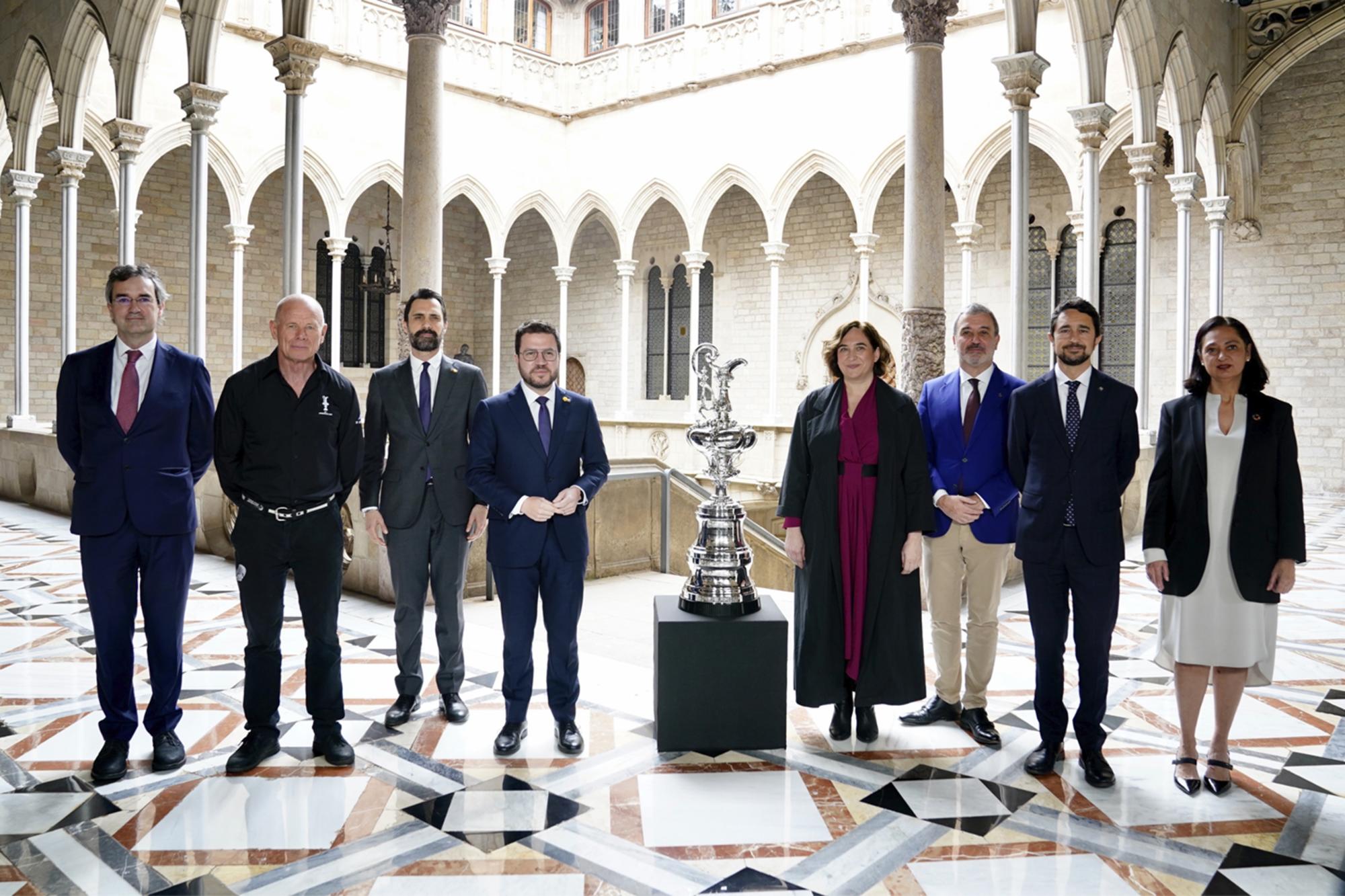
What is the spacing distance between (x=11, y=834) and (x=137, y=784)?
40cm

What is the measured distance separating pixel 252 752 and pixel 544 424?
1480 millimetres

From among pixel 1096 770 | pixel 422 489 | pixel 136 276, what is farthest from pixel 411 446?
pixel 1096 770

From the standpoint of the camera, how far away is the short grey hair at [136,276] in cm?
323

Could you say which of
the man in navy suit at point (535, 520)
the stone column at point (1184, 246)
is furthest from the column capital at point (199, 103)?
the stone column at point (1184, 246)

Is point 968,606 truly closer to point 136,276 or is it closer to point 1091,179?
point 136,276

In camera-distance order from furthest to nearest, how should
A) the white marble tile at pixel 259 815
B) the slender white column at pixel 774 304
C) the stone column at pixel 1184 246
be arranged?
1. the slender white column at pixel 774 304
2. the stone column at pixel 1184 246
3. the white marble tile at pixel 259 815

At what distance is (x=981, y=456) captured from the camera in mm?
3621

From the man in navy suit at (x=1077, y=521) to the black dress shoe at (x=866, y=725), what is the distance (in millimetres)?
535

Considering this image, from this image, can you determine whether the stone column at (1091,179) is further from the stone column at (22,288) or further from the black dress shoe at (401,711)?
the stone column at (22,288)

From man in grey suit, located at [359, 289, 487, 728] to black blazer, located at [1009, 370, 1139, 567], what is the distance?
2029mm

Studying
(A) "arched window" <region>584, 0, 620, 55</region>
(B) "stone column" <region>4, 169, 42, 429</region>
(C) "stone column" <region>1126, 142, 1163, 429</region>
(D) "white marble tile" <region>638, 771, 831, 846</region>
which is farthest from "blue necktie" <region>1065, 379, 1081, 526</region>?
(A) "arched window" <region>584, 0, 620, 55</region>

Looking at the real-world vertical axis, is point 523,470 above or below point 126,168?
below

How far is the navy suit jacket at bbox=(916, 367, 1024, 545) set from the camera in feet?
11.8

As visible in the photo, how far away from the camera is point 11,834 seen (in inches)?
108
